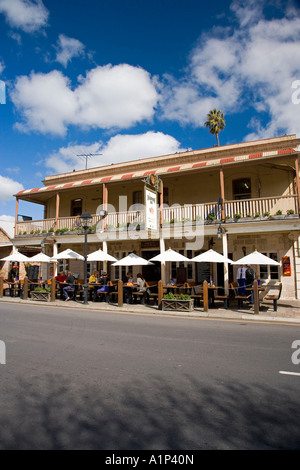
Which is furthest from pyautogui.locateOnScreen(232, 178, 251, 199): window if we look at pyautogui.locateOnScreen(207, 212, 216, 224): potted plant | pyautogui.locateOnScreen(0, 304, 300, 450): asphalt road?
pyautogui.locateOnScreen(0, 304, 300, 450): asphalt road

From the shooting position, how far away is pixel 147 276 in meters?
19.6

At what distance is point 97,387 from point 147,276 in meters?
15.4

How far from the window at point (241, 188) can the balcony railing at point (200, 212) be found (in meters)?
1.34

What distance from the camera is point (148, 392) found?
13.6ft

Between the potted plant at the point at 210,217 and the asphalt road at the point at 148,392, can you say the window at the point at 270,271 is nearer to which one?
the potted plant at the point at 210,217

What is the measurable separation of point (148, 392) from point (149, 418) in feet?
2.35

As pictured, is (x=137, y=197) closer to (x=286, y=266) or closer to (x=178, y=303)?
(x=286, y=266)

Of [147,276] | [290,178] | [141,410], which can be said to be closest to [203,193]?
[290,178]

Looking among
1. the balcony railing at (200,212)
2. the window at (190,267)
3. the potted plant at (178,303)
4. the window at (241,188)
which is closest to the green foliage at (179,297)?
the potted plant at (178,303)

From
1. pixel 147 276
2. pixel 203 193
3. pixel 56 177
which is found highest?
pixel 56 177

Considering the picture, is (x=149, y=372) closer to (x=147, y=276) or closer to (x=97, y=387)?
(x=97, y=387)

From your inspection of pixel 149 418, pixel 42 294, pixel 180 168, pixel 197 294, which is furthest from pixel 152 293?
pixel 149 418

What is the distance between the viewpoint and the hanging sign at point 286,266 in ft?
50.5
